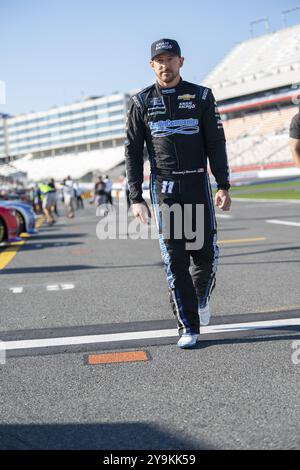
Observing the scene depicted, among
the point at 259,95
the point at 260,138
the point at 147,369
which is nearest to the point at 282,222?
the point at 147,369

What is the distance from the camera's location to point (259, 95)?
228ft

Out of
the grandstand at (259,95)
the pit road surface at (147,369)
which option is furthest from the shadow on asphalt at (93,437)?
the grandstand at (259,95)

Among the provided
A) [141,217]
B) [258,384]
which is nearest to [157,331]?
[141,217]

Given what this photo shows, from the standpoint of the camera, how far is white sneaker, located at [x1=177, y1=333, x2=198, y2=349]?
413 cm

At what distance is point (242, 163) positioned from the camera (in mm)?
59562

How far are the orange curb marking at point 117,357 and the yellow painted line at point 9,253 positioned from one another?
5.43 metres

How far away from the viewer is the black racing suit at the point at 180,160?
4.28 meters

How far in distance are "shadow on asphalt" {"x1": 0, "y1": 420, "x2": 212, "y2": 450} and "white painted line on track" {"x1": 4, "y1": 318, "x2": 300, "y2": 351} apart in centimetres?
149

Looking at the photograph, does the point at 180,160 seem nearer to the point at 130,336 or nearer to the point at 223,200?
the point at 223,200

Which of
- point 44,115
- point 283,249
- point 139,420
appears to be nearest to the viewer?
point 139,420

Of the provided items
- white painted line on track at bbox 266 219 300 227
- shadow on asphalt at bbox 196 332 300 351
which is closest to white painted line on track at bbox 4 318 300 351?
shadow on asphalt at bbox 196 332 300 351

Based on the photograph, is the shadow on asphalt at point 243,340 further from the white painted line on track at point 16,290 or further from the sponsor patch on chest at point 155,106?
the white painted line on track at point 16,290

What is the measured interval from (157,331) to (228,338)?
22.3 inches
